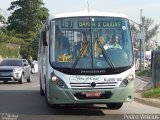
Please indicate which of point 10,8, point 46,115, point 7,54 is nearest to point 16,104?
point 46,115

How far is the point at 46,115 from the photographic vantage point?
1553 cm

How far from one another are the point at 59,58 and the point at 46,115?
5.48 feet

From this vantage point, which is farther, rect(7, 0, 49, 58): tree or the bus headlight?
rect(7, 0, 49, 58): tree

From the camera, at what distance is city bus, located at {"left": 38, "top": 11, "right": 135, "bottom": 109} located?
589 inches

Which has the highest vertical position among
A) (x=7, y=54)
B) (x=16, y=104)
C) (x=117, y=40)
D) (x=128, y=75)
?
(x=117, y=40)

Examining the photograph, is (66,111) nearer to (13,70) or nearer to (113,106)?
(113,106)

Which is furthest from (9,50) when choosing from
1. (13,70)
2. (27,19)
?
(13,70)

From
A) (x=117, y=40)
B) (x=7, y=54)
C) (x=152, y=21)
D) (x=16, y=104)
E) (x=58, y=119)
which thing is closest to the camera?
(x=58, y=119)

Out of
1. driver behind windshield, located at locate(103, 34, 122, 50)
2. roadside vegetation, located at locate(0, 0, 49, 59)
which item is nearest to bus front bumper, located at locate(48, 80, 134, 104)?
driver behind windshield, located at locate(103, 34, 122, 50)

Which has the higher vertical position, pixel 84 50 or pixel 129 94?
pixel 84 50

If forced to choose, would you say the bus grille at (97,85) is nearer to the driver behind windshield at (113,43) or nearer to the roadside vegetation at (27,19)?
the driver behind windshield at (113,43)

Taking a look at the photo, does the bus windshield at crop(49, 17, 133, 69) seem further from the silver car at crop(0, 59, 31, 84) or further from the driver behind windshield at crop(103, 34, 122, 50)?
the silver car at crop(0, 59, 31, 84)

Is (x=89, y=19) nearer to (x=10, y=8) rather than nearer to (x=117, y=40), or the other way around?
(x=117, y=40)

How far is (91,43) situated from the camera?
15414 millimetres
